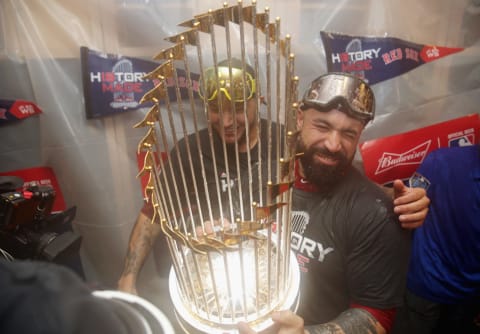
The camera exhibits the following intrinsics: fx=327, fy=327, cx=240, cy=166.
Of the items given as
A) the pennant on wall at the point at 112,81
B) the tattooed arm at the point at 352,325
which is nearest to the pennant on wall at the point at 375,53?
the pennant on wall at the point at 112,81

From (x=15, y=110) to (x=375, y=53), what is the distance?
6.04 feet

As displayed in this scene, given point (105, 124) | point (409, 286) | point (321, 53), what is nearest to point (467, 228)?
point (409, 286)

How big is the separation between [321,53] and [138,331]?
165 centimetres

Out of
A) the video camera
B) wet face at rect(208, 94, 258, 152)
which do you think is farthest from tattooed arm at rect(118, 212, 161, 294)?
wet face at rect(208, 94, 258, 152)

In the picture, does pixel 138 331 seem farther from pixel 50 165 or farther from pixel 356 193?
pixel 50 165

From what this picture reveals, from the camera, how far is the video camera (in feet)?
3.72

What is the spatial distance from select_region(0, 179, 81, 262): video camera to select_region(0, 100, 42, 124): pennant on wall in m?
0.61

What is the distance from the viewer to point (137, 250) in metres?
1.56

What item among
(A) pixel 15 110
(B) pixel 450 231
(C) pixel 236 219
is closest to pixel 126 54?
(A) pixel 15 110

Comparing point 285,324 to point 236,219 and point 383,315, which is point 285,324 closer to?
point 236,219

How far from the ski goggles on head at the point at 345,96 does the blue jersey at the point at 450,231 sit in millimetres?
753

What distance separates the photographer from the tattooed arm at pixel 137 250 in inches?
58.7

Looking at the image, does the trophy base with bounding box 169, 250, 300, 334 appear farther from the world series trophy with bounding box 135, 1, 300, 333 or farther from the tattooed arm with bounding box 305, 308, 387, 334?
the tattooed arm with bounding box 305, 308, 387, 334

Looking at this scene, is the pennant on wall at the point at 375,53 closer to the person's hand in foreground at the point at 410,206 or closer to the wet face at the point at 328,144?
the wet face at the point at 328,144
